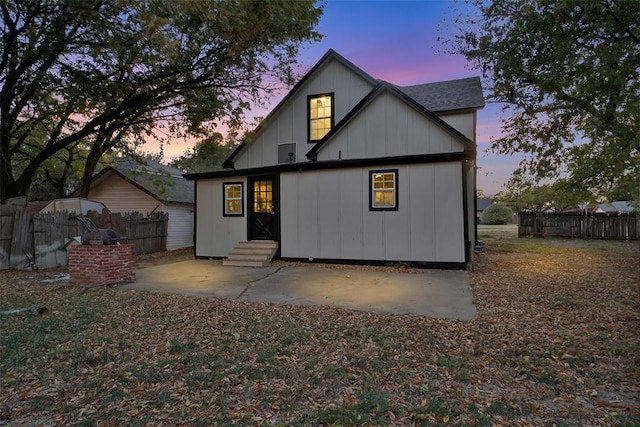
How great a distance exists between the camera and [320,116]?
11.3m

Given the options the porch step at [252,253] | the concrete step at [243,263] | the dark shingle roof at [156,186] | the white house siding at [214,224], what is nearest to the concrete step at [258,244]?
the porch step at [252,253]

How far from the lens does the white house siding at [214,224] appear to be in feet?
36.2

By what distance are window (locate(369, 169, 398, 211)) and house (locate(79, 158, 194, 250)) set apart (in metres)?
9.97

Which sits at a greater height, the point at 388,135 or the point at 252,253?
the point at 388,135

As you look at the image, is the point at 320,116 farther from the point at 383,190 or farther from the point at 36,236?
the point at 36,236

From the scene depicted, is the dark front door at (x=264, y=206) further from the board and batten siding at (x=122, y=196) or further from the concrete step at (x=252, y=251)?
the board and batten siding at (x=122, y=196)

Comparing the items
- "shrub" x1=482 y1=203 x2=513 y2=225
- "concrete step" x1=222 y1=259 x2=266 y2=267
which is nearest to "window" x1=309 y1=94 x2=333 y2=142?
"concrete step" x1=222 y1=259 x2=266 y2=267

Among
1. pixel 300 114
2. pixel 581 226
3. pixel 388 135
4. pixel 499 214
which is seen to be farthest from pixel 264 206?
pixel 499 214

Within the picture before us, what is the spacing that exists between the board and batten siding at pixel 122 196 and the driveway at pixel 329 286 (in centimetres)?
817

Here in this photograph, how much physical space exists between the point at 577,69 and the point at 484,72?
2455mm

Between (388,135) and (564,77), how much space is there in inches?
162

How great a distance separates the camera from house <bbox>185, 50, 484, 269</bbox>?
884 cm

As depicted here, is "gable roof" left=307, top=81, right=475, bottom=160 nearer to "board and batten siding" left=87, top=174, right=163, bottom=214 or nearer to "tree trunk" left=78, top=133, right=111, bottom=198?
"tree trunk" left=78, top=133, right=111, bottom=198

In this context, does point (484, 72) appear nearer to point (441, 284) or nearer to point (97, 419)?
point (441, 284)
